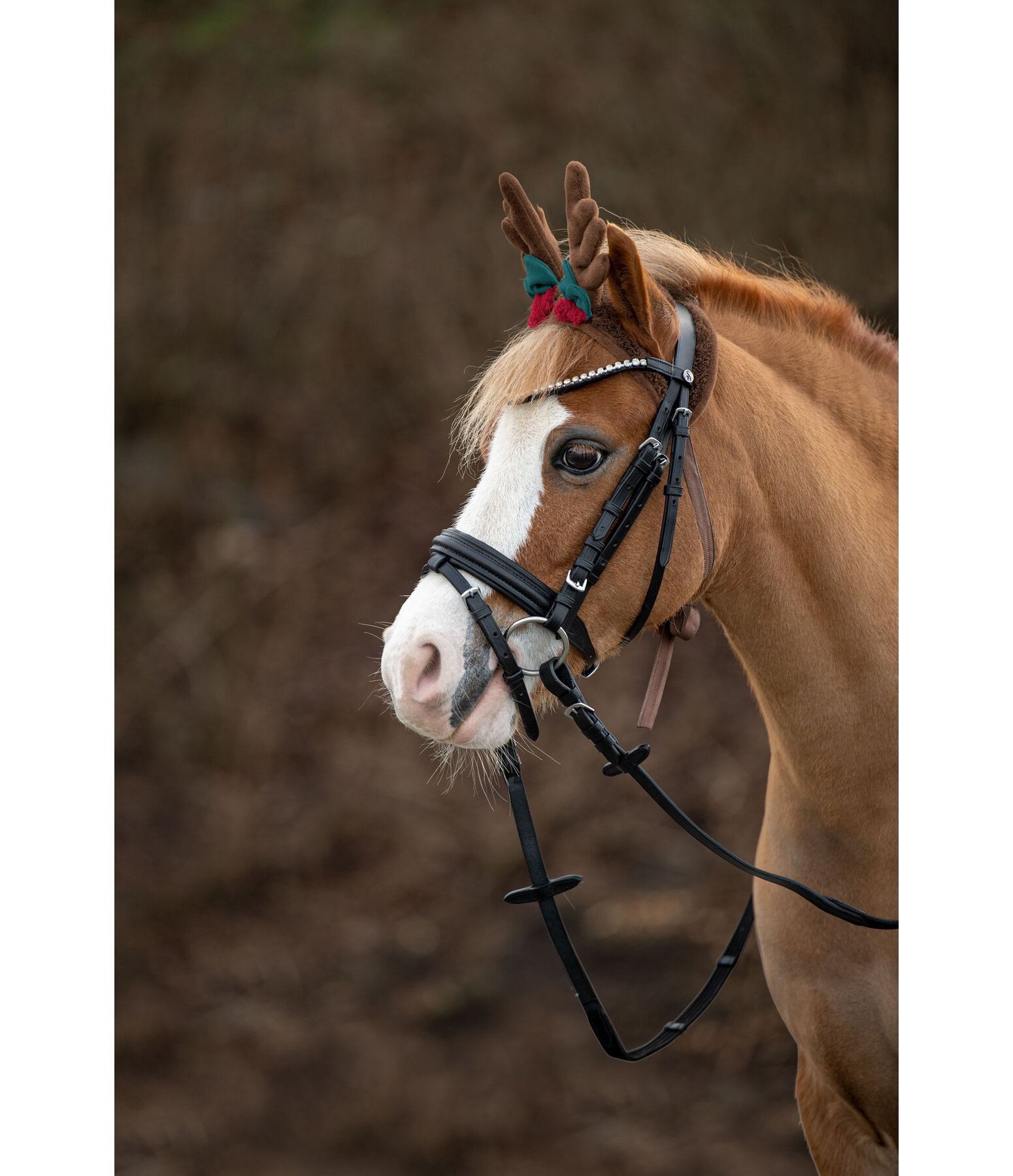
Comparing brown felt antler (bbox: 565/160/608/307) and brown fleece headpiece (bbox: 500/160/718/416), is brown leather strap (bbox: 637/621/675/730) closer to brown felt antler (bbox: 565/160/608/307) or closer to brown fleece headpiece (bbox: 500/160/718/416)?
brown fleece headpiece (bbox: 500/160/718/416)

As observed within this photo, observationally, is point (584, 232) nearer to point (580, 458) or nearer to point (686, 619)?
point (580, 458)

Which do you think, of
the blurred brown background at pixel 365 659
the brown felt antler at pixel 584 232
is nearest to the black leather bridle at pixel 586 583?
the brown felt antler at pixel 584 232

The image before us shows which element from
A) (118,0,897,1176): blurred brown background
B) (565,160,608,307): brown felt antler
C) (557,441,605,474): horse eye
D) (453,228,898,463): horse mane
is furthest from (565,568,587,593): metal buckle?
(118,0,897,1176): blurred brown background

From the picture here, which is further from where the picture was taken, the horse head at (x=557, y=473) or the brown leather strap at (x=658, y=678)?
the brown leather strap at (x=658, y=678)

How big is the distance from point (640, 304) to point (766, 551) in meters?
0.37

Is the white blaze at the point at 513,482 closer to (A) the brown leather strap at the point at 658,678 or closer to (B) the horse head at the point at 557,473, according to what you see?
(B) the horse head at the point at 557,473

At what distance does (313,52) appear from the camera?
10.4 feet

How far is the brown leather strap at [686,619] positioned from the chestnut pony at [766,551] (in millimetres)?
15

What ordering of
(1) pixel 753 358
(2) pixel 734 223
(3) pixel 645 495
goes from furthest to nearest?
(2) pixel 734 223 → (1) pixel 753 358 → (3) pixel 645 495

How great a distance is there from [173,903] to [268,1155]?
0.94 meters

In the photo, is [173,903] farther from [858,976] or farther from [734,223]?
[734,223]

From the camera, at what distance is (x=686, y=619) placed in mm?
1246

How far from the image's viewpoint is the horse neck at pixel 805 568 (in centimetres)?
116

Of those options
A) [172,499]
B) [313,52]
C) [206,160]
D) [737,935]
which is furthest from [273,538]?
[737,935]
